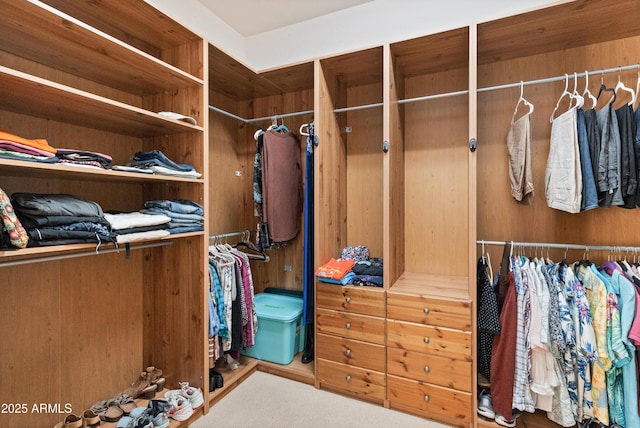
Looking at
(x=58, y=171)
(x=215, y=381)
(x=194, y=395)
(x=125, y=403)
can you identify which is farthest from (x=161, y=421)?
(x=58, y=171)

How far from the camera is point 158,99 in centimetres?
215

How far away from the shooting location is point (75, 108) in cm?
158

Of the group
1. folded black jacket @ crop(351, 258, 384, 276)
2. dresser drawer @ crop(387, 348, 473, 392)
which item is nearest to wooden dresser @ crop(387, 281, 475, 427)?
dresser drawer @ crop(387, 348, 473, 392)

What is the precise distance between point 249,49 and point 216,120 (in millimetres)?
933

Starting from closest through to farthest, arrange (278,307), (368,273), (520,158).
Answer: (520,158)
(368,273)
(278,307)

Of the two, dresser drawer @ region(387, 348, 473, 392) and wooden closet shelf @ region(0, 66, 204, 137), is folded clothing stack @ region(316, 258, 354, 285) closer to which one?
dresser drawer @ region(387, 348, 473, 392)

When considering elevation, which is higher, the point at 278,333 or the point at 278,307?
the point at 278,307

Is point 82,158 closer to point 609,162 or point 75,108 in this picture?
point 75,108

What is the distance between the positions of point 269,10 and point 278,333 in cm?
279

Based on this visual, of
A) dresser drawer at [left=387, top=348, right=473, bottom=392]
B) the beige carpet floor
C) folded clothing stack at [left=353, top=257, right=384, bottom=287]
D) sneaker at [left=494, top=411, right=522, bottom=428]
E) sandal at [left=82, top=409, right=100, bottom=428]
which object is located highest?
folded clothing stack at [left=353, top=257, right=384, bottom=287]

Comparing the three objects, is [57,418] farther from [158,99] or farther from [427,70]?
[427,70]

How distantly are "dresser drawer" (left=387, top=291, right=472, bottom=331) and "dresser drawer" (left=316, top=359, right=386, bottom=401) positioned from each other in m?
0.45

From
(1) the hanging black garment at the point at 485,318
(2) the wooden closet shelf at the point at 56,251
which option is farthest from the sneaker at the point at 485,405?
(2) the wooden closet shelf at the point at 56,251

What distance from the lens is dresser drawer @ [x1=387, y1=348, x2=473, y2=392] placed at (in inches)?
73.2
